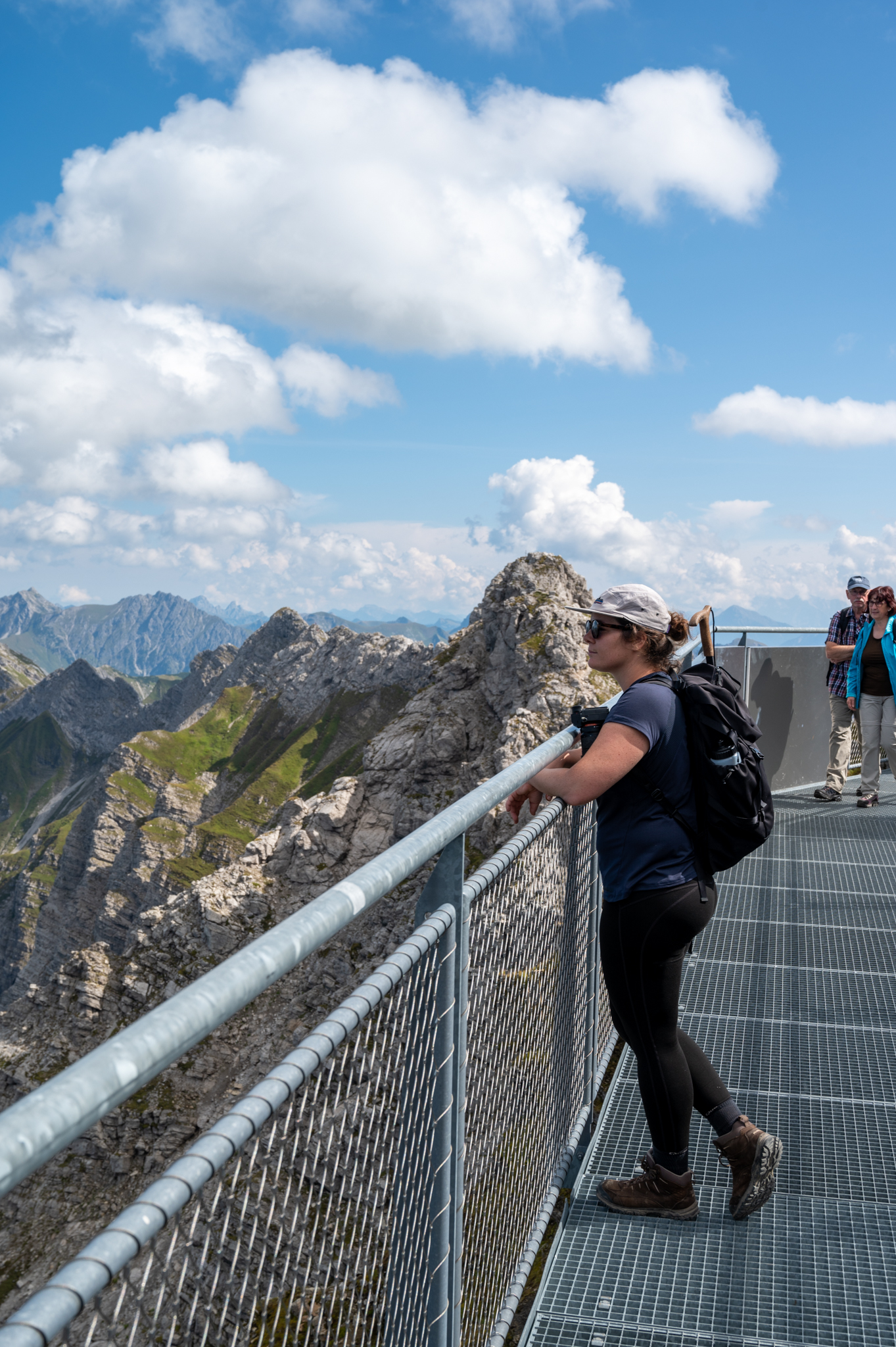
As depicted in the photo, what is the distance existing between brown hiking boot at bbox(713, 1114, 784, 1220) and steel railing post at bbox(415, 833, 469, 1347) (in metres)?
1.65

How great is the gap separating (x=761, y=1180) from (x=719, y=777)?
77.8 inches

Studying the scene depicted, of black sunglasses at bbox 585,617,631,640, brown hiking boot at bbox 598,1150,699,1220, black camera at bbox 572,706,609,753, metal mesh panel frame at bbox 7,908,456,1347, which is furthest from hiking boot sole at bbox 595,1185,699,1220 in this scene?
black sunglasses at bbox 585,617,631,640

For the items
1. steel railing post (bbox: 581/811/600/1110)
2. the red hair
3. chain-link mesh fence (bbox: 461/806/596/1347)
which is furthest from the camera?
the red hair

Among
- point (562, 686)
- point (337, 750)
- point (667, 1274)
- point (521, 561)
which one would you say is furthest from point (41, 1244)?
point (337, 750)

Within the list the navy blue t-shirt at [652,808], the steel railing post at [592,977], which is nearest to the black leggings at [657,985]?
the navy blue t-shirt at [652,808]

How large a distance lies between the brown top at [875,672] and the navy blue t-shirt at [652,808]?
789cm

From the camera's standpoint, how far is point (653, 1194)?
13.1 feet

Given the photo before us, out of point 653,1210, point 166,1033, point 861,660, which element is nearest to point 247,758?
point 861,660

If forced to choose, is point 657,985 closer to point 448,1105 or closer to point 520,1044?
point 520,1044

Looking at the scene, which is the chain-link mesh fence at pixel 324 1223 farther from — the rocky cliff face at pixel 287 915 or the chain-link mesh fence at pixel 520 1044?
the rocky cliff face at pixel 287 915

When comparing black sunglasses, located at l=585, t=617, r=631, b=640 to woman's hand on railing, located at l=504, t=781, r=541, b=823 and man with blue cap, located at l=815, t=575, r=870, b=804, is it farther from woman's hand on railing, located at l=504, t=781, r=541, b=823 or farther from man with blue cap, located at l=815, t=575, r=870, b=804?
man with blue cap, located at l=815, t=575, r=870, b=804

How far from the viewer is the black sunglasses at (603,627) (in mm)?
3617

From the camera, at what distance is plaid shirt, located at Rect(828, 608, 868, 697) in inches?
430

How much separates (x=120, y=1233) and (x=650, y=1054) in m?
2.87
